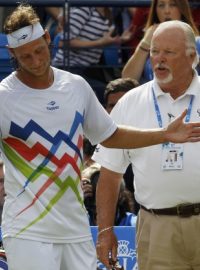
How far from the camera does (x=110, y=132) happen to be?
682 cm

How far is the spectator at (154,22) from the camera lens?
31.7 feet

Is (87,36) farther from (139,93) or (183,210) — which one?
(183,210)

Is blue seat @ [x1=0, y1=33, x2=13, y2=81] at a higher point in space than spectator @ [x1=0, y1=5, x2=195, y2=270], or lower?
lower

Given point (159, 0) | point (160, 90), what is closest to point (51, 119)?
point (160, 90)

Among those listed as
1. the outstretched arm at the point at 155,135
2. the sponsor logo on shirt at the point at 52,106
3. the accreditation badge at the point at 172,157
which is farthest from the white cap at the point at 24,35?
the accreditation badge at the point at 172,157

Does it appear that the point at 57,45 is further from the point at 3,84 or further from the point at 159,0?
the point at 3,84

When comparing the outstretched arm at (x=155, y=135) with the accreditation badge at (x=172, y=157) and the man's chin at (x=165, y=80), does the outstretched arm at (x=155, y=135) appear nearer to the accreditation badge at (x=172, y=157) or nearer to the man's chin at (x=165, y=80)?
the accreditation badge at (x=172, y=157)

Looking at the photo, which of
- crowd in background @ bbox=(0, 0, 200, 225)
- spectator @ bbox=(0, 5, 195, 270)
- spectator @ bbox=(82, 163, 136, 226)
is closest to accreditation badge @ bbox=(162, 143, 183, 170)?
spectator @ bbox=(0, 5, 195, 270)

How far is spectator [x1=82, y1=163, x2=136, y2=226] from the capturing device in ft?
29.5

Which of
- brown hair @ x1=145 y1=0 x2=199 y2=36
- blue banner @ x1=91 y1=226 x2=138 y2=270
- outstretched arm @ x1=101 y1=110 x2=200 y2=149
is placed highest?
outstretched arm @ x1=101 y1=110 x2=200 y2=149

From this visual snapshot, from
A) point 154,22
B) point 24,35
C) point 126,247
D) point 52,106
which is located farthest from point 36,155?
point 154,22

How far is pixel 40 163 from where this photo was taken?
21.1 feet

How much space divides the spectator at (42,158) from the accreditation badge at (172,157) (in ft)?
2.36

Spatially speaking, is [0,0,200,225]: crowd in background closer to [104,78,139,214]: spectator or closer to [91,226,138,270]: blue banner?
[104,78,139,214]: spectator
